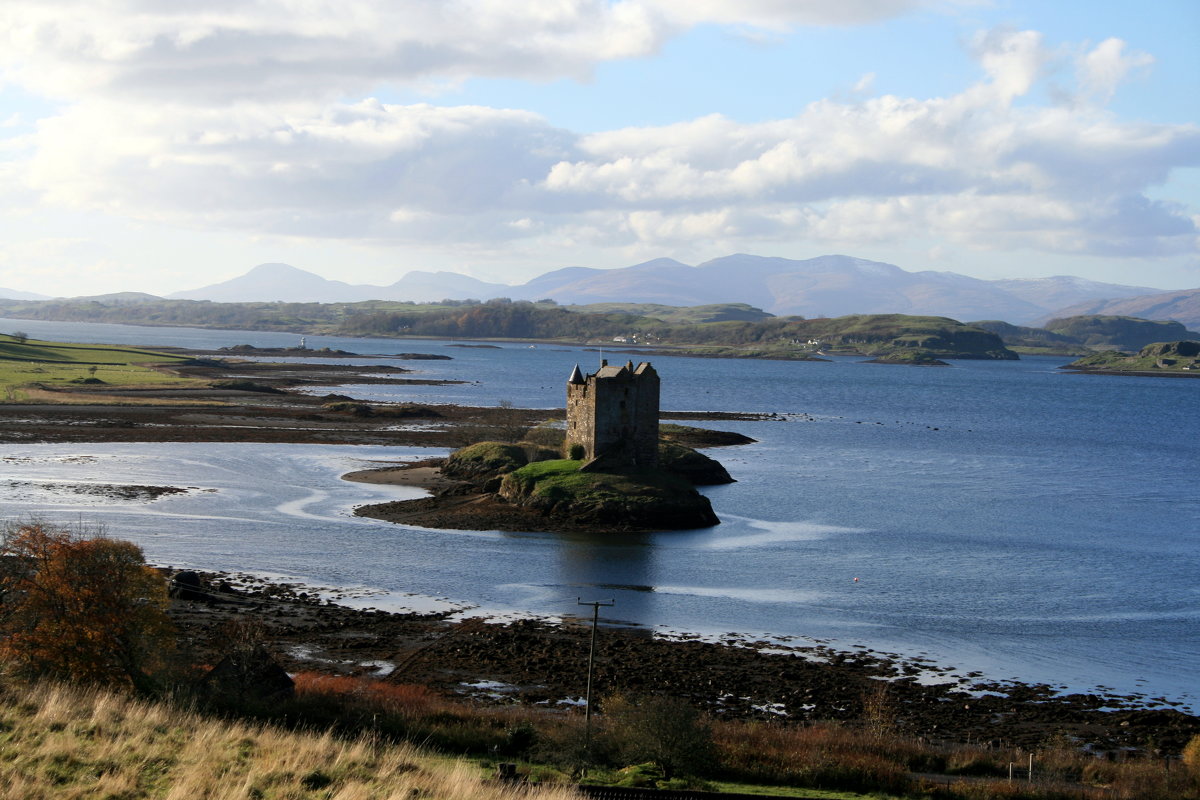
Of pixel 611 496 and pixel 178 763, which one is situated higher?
pixel 178 763

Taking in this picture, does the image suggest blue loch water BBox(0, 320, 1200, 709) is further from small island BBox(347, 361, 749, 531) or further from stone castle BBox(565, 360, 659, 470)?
stone castle BBox(565, 360, 659, 470)

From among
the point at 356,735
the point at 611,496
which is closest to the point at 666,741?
the point at 356,735

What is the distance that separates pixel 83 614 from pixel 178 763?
29.7 ft

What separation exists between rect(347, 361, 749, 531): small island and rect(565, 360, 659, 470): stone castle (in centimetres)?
5

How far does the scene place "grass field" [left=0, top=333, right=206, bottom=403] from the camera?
352 ft

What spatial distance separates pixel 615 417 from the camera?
60.7 m

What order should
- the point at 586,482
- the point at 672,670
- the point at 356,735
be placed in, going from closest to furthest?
1. the point at 356,735
2. the point at 672,670
3. the point at 586,482

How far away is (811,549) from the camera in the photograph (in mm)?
51312

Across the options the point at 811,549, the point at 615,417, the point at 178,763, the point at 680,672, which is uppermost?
the point at 615,417

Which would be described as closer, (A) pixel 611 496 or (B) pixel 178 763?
(B) pixel 178 763

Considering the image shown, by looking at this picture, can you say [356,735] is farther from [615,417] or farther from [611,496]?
[615,417]

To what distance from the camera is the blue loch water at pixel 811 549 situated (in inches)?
1502

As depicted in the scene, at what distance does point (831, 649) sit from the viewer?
116 feet

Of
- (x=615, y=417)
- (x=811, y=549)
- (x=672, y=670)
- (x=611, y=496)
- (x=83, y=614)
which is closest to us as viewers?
(x=83, y=614)
